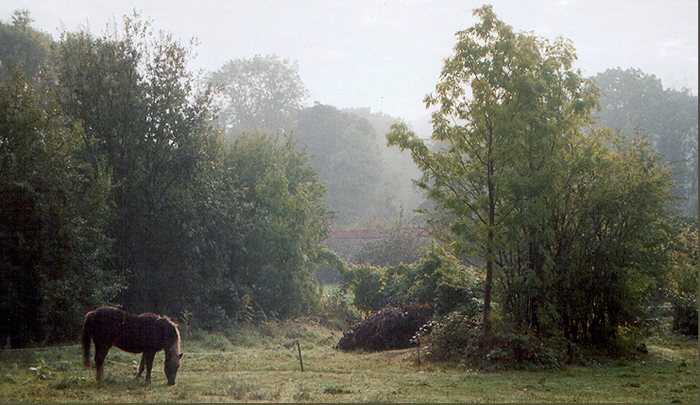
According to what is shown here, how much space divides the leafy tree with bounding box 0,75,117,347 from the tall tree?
9.51 m

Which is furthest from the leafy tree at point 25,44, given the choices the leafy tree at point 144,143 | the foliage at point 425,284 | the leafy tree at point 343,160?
the leafy tree at point 343,160

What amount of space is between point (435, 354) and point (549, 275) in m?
4.05

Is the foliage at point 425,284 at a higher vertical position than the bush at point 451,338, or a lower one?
higher

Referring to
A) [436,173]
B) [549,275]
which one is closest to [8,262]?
[436,173]

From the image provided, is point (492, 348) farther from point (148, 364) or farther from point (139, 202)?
point (139, 202)

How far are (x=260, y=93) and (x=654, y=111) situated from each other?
152 ft

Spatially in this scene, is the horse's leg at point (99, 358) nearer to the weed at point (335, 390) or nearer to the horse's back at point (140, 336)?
the horse's back at point (140, 336)

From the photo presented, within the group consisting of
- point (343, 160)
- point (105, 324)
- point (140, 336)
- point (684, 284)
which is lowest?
point (140, 336)

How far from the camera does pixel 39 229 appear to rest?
1958 cm

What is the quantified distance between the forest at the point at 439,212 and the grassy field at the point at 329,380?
0.84 m

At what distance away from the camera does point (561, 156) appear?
64.6 feet

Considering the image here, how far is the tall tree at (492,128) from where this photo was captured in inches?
730

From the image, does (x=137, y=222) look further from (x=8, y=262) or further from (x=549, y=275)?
(x=549, y=275)

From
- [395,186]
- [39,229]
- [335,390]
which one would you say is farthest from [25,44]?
[395,186]
